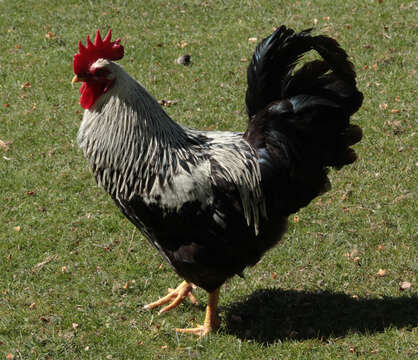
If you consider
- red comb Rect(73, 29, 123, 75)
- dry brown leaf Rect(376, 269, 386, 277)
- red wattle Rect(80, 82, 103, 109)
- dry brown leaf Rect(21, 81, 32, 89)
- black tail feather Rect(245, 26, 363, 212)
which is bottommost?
dry brown leaf Rect(376, 269, 386, 277)

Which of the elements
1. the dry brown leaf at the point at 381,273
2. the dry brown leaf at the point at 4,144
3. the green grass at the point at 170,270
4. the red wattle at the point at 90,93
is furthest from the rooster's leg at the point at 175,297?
the dry brown leaf at the point at 4,144

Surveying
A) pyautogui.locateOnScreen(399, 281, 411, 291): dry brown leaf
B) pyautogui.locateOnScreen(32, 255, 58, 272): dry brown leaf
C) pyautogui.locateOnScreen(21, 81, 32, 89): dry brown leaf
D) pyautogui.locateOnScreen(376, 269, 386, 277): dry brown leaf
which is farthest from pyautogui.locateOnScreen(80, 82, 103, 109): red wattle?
pyautogui.locateOnScreen(21, 81, 32, 89): dry brown leaf

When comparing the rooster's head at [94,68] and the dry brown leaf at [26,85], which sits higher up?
the rooster's head at [94,68]

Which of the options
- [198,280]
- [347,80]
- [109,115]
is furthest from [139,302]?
[347,80]

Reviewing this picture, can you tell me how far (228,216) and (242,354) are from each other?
1.23 m

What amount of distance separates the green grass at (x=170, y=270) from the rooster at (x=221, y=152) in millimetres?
892

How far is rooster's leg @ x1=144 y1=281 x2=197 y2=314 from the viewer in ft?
17.3

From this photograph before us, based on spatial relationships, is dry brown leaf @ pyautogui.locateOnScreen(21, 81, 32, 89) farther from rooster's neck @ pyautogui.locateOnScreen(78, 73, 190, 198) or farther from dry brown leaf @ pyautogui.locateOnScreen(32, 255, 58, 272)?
rooster's neck @ pyautogui.locateOnScreen(78, 73, 190, 198)

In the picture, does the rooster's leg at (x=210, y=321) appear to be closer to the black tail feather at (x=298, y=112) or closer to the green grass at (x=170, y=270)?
the green grass at (x=170, y=270)

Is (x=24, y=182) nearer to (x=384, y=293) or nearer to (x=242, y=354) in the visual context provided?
(x=242, y=354)

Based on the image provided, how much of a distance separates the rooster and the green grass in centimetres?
89

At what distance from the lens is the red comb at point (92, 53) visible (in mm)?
4379

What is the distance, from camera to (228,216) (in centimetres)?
452

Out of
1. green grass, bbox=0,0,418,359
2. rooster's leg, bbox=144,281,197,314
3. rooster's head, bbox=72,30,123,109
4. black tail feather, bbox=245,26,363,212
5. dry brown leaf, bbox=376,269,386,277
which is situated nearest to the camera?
rooster's head, bbox=72,30,123,109
